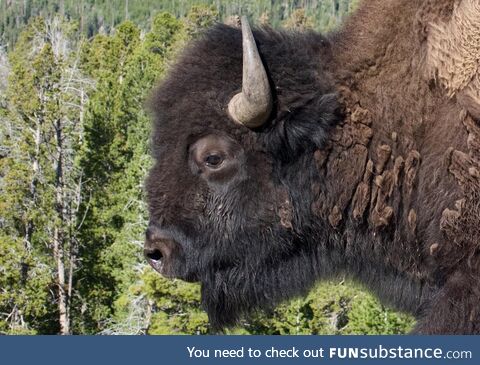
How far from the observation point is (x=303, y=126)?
4.65m

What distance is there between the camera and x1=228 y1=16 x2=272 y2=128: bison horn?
176 inches

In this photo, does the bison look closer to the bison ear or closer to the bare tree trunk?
the bison ear

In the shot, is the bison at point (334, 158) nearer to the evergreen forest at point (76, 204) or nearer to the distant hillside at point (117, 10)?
the evergreen forest at point (76, 204)

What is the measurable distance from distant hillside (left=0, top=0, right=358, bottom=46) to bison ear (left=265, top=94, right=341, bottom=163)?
7312 centimetres

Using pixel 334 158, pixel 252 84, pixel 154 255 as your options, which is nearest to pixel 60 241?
pixel 154 255

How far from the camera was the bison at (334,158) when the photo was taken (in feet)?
14.1

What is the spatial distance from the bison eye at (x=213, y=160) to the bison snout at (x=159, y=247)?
0.48 meters

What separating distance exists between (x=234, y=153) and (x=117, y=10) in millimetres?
115316

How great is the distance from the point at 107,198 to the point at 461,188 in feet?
146

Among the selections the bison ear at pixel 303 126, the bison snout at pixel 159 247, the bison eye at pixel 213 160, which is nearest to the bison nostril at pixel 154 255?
the bison snout at pixel 159 247

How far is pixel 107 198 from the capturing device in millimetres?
47844

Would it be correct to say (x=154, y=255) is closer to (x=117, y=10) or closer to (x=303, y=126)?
(x=303, y=126)

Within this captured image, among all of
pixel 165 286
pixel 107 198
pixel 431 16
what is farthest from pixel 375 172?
pixel 107 198

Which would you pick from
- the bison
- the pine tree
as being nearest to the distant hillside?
the pine tree
